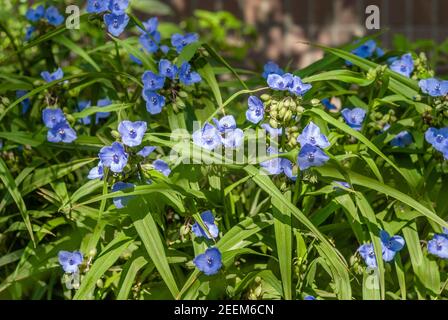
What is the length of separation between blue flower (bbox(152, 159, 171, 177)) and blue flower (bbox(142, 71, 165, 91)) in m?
0.25

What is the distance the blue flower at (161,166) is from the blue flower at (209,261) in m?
0.24

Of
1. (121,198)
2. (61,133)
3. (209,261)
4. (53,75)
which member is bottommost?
(209,261)

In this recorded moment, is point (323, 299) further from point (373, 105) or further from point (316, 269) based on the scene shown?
point (373, 105)

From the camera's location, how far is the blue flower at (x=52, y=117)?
2.03m

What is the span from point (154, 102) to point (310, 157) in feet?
1.71

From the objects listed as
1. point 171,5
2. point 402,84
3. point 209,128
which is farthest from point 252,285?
point 171,5

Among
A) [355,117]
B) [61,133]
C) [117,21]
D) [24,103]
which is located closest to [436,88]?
[355,117]

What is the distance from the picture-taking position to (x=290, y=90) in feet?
5.78

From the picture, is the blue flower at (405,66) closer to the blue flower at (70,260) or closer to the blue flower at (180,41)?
the blue flower at (180,41)

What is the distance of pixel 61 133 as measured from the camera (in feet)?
6.64

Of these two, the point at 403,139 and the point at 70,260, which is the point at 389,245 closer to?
the point at 403,139

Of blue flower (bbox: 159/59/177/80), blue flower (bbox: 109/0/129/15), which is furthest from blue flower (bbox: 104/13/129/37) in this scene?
blue flower (bbox: 159/59/177/80)

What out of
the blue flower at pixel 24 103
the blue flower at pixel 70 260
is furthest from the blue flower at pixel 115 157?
the blue flower at pixel 24 103

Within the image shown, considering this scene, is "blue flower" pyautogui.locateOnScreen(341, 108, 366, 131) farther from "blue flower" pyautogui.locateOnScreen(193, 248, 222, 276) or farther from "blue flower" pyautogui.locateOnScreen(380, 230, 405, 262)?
"blue flower" pyautogui.locateOnScreen(193, 248, 222, 276)
